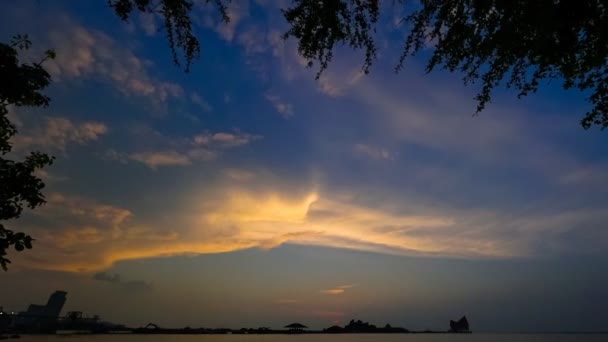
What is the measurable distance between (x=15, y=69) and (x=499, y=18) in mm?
10168

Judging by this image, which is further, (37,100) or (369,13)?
(369,13)

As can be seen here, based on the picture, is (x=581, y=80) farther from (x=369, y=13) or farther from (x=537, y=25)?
(x=369, y=13)

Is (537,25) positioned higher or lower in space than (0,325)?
higher

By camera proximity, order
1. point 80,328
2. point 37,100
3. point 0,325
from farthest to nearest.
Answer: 1. point 80,328
2. point 0,325
3. point 37,100

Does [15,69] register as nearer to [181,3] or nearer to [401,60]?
[181,3]

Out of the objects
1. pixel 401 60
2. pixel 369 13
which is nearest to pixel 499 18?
pixel 401 60

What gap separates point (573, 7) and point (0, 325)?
5063 inches

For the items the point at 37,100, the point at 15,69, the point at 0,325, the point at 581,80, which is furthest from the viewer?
the point at 0,325

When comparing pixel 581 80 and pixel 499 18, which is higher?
pixel 499 18

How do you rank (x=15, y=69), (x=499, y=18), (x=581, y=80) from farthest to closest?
1. (x=581, y=80)
2. (x=499, y=18)
3. (x=15, y=69)

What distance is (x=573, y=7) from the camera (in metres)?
7.81

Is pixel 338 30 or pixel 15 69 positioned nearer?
pixel 15 69

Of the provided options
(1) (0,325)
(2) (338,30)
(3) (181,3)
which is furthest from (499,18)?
(1) (0,325)

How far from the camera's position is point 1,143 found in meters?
5.63
